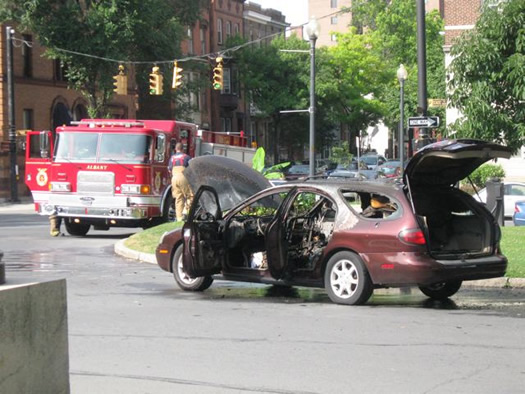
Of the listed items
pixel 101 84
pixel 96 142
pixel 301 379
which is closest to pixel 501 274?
pixel 301 379

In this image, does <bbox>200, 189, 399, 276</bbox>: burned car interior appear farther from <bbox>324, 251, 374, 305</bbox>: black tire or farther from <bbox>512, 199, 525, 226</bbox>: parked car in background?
<bbox>512, 199, 525, 226</bbox>: parked car in background

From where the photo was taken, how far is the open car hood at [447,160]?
10859mm

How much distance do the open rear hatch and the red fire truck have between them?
11.4 m

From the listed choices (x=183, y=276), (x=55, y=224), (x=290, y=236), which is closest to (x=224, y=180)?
(x=183, y=276)

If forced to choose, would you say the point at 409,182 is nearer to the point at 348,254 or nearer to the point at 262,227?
the point at 348,254

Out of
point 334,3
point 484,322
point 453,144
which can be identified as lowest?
point 484,322

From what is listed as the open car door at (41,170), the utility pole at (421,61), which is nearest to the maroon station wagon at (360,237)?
the utility pole at (421,61)

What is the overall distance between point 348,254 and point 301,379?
410cm

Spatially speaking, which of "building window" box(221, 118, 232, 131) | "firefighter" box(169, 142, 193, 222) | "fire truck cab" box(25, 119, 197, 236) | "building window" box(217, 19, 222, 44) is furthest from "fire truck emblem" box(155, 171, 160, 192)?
"building window" box(221, 118, 232, 131)

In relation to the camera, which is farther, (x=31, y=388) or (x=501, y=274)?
(x=501, y=274)

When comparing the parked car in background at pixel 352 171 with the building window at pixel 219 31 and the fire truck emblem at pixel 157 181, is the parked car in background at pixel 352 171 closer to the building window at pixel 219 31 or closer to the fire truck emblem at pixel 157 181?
the building window at pixel 219 31

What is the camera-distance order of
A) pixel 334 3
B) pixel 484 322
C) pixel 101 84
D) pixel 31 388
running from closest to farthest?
1. pixel 31 388
2. pixel 484 322
3. pixel 101 84
4. pixel 334 3

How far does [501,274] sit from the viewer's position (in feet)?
37.8

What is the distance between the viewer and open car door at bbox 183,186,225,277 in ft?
39.1
